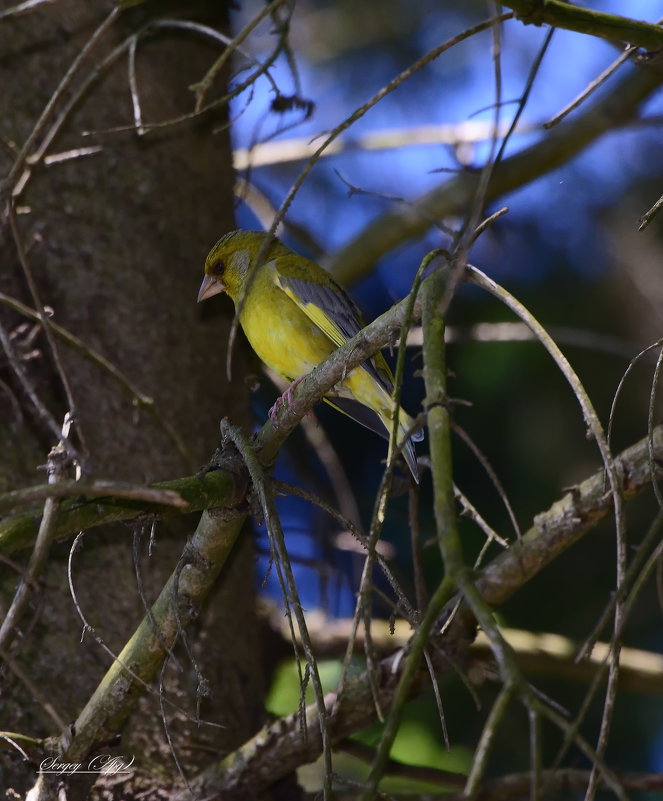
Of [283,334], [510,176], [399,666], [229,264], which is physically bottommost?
[399,666]

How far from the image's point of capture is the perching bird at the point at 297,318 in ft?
12.3

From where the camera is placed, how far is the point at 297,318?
3.87 m

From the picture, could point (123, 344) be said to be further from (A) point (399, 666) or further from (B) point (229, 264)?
(A) point (399, 666)

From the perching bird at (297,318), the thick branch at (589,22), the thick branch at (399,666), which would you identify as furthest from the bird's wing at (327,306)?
the thick branch at (589,22)

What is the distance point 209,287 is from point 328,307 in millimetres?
497

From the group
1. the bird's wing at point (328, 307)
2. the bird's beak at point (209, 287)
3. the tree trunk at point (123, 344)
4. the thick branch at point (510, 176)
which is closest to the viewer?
the tree trunk at point (123, 344)

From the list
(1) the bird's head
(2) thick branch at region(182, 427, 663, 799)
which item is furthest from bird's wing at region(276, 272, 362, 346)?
(2) thick branch at region(182, 427, 663, 799)

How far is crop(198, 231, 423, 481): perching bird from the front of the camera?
3762 millimetres

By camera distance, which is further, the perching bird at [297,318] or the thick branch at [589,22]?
the perching bird at [297,318]

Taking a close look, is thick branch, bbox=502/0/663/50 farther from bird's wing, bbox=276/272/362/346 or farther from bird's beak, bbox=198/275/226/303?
bird's beak, bbox=198/275/226/303

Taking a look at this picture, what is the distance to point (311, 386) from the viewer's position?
2471mm

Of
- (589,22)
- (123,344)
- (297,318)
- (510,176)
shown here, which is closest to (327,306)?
(297,318)

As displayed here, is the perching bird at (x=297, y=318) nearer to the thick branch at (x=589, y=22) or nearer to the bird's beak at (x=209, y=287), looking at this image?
the bird's beak at (x=209, y=287)

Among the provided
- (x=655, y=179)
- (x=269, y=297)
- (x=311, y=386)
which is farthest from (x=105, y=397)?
(x=655, y=179)
